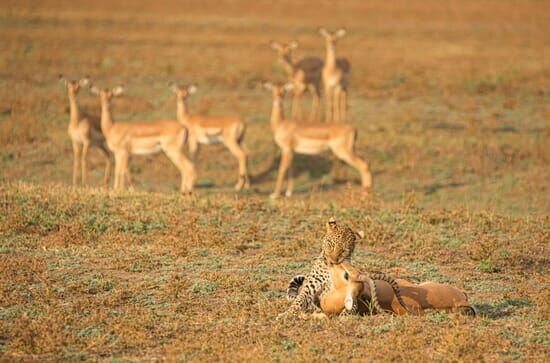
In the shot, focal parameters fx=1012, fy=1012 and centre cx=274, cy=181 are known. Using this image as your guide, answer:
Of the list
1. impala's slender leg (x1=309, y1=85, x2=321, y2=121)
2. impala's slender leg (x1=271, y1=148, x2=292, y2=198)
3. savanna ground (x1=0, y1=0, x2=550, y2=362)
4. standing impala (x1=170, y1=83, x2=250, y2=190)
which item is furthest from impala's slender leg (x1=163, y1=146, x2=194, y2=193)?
impala's slender leg (x1=309, y1=85, x2=321, y2=121)

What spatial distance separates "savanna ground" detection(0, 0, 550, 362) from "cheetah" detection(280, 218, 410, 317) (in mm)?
207

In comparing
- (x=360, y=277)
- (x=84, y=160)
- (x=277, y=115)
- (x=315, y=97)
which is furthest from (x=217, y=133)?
(x=360, y=277)

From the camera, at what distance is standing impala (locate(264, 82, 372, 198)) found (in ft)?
51.7

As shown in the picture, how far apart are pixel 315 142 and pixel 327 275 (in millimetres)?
8963

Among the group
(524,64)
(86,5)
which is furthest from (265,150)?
(86,5)

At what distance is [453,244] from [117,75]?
1545 centimetres

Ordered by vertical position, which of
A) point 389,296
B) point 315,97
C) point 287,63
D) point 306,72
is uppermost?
point 287,63

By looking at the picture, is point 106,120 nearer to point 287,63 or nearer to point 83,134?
point 83,134

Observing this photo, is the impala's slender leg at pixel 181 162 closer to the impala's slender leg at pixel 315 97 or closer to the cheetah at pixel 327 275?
the impala's slender leg at pixel 315 97

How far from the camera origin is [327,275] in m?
7.15

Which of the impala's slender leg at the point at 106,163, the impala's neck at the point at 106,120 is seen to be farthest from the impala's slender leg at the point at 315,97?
the impala's neck at the point at 106,120

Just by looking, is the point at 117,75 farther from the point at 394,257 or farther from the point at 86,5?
the point at 86,5

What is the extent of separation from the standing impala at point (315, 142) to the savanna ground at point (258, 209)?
13.9 inches

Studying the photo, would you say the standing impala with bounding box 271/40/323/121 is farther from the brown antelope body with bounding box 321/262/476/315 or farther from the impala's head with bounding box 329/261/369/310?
the impala's head with bounding box 329/261/369/310
